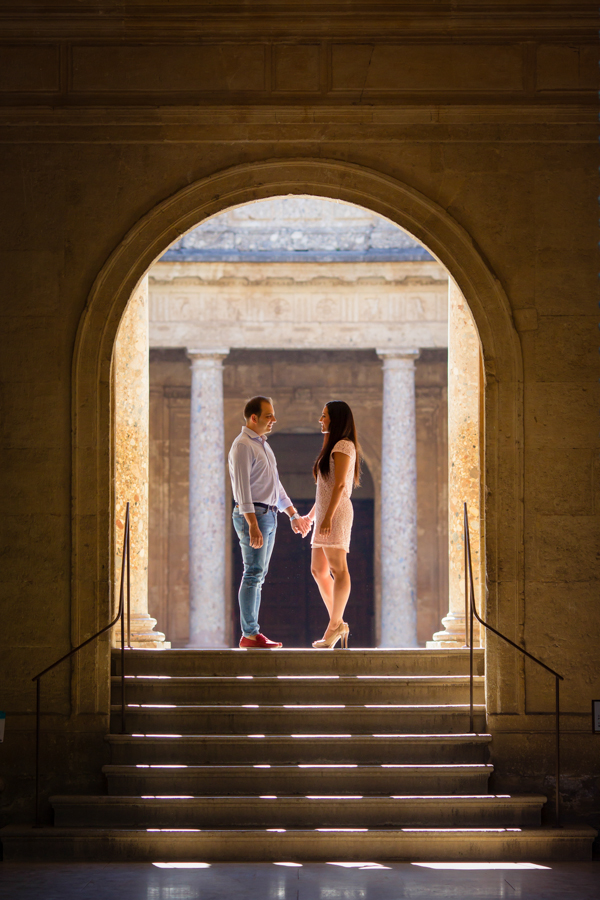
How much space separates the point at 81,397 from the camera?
7125 mm

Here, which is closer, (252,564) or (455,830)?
(455,830)

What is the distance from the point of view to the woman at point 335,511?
7520 mm

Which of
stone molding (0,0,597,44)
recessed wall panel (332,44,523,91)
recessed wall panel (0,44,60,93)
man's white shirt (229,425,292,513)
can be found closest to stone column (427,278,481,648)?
man's white shirt (229,425,292,513)

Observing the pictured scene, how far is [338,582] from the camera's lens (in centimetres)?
752

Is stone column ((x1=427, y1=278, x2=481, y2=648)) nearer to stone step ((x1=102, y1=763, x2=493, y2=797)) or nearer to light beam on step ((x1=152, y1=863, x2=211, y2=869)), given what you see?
stone step ((x1=102, y1=763, x2=493, y2=797))

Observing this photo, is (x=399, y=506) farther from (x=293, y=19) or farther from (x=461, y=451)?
(x=293, y=19)

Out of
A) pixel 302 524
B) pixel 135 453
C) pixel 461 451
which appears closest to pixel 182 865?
pixel 302 524

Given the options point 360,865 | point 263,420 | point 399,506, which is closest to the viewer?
point 360,865

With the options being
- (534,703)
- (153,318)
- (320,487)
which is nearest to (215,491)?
(153,318)

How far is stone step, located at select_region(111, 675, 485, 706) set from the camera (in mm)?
7180

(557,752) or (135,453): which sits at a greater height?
(135,453)

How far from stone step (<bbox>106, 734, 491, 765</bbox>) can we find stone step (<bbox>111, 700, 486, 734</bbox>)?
0.58 feet

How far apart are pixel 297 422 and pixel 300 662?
11848mm

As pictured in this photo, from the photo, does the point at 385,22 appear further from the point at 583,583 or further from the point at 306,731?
the point at 306,731
